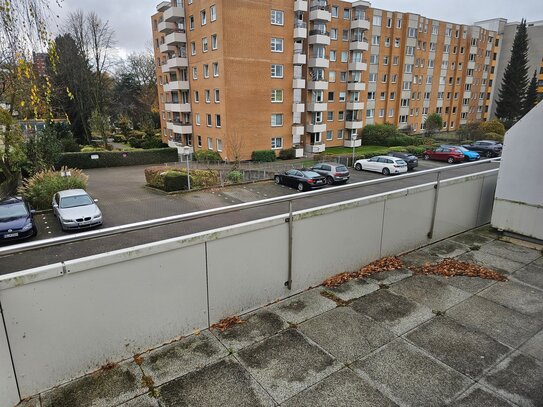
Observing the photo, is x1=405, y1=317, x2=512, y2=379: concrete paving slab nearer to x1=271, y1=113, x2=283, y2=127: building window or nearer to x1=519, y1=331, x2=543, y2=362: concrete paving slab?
x1=519, y1=331, x2=543, y2=362: concrete paving slab

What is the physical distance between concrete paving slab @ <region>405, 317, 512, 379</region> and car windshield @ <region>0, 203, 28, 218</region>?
53.0 ft

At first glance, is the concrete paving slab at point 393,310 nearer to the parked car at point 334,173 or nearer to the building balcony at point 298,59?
the parked car at point 334,173

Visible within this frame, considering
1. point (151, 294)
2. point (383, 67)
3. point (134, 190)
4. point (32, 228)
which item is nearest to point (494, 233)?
point (151, 294)

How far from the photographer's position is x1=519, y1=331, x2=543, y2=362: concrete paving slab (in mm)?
4402

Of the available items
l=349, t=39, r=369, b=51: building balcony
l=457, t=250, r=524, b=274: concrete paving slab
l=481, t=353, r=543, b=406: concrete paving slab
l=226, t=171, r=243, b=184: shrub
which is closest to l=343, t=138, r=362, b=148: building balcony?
l=349, t=39, r=369, b=51: building balcony

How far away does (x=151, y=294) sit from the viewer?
14.3ft

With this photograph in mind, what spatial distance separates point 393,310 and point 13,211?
52.8 feet

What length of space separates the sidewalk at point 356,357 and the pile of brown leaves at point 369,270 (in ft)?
0.61

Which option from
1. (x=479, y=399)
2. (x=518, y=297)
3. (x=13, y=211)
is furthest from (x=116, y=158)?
(x=479, y=399)

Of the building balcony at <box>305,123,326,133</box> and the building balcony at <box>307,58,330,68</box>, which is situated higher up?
the building balcony at <box>307,58,330,68</box>

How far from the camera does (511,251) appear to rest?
779 cm

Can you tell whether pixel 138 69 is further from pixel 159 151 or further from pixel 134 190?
pixel 134 190

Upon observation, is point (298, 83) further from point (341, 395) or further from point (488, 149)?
point (341, 395)

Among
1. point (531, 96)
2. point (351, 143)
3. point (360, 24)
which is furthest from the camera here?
point (531, 96)
